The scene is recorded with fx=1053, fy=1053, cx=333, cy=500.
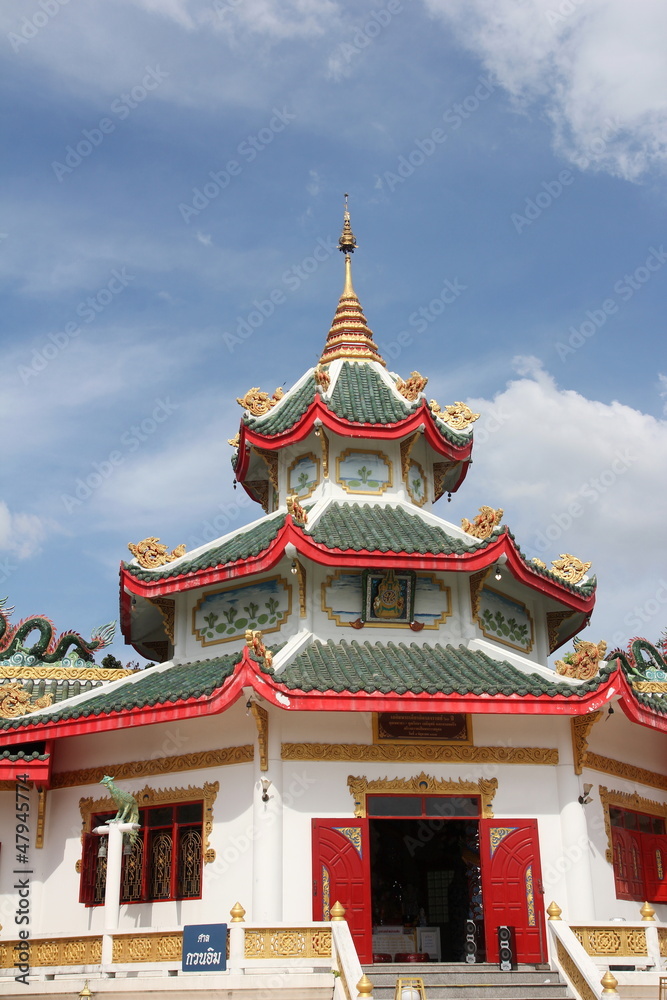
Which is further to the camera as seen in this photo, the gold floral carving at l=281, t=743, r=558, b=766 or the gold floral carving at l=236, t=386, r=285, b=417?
the gold floral carving at l=236, t=386, r=285, b=417

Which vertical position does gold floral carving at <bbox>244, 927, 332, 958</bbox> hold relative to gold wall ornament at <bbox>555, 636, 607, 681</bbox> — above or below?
below

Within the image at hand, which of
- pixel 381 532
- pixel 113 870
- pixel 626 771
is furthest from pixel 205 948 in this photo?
pixel 626 771

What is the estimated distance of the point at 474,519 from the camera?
19.6 meters

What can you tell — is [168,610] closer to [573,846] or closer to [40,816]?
[40,816]

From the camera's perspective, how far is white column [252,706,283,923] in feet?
52.2

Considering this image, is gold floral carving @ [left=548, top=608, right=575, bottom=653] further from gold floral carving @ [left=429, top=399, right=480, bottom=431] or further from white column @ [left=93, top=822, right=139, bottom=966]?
white column @ [left=93, top=822, right=139, bottom=966]

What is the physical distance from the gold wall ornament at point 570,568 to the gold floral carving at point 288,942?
10010 millimetres

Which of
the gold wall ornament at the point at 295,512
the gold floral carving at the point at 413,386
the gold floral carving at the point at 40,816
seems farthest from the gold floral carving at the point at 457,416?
the gold floral carving at the point at 40,816

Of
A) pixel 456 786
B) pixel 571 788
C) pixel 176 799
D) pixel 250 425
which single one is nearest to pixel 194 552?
pixel 250 425

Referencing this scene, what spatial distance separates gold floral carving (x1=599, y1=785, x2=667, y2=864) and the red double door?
1731mm

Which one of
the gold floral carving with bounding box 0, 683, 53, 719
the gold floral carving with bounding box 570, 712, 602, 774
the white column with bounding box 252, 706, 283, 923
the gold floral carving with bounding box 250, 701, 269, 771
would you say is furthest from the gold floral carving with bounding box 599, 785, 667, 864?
the gold floral carving with bounding box 0, 683, 53, 719

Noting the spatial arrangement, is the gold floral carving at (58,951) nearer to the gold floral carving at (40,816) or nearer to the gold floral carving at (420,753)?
the gold floral carving at (40,816)

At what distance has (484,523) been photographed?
19359mm

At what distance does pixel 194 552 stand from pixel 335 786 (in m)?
6.38
